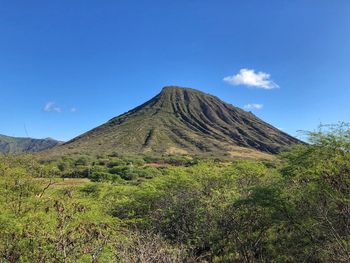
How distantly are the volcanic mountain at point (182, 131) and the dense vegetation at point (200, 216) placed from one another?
94.8 meters

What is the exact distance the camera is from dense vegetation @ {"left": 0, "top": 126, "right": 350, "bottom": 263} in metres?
10.6

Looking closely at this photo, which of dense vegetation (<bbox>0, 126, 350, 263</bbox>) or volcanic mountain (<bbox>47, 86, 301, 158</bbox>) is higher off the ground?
volcanic mountain (<bbox>47, 86, 301, 158</bbox>)

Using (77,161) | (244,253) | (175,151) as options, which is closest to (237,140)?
(175,151)

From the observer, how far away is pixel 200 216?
1781 cm

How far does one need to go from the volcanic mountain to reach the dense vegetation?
94.8 metres

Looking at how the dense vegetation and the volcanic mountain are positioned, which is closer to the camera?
the dense vegetation

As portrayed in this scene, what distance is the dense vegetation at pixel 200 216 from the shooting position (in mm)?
10586

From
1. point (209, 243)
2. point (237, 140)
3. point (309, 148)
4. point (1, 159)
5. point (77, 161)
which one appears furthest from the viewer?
point (237, 140)

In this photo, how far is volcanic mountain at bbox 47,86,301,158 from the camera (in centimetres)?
12538

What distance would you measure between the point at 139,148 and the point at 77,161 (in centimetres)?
3593

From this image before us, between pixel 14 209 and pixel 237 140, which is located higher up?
pixel 237 140

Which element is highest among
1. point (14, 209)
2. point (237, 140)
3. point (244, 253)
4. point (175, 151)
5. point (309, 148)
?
point (237, 140)

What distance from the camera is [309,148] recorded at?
15828mm

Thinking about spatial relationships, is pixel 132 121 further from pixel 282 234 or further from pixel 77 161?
pixel 282 234
